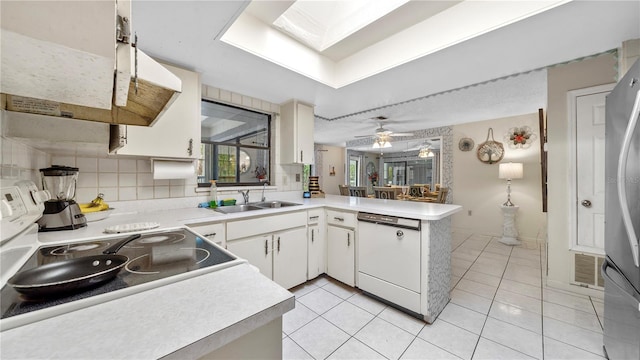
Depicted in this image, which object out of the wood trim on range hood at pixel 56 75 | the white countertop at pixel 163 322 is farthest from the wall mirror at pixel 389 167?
the white countertop at pixel 163 322

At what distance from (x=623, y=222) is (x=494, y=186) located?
3617 mm

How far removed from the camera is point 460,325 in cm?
172

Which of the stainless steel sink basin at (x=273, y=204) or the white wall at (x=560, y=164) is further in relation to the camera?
the stainless steel sink basin at (x=273, y=204)

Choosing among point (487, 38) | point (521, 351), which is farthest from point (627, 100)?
point (521, 351)

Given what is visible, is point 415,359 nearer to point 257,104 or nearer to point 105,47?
point 105,47

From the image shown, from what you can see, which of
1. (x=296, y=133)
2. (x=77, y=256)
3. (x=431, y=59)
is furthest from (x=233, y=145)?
(x=431, y=59)

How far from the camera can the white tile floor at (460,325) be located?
1464 millimetres

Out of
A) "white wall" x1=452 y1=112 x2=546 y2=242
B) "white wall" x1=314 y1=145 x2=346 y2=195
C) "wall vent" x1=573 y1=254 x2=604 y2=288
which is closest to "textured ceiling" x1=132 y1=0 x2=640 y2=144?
"white wall" x1=452 y1=112 x2=546 y2=242

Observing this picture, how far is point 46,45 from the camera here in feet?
1.21

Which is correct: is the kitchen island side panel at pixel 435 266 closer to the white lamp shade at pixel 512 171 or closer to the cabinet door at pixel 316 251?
the cabinet door at pixel 316 251

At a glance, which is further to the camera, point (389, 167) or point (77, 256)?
point (389, 167)

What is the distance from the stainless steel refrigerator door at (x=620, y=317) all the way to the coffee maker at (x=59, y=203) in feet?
9.18

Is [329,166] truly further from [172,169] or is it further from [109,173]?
[109,173]

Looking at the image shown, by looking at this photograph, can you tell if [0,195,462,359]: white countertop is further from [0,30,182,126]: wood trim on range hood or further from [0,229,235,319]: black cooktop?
[0,30,182,126]: wood trim on range hood
